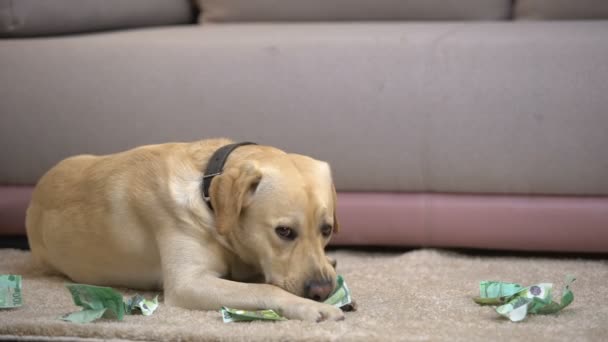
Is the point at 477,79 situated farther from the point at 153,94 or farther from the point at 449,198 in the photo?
the point at 153,94

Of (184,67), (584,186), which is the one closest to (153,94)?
(184,67)

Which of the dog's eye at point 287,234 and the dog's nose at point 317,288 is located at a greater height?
the dog's eye at point 287,234

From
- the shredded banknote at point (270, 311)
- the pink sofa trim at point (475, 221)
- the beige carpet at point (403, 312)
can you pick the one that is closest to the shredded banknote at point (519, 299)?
the beige carpet at point (403, 312)

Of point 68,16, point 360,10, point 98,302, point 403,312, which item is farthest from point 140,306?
point 360,10

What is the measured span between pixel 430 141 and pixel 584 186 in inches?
19.2

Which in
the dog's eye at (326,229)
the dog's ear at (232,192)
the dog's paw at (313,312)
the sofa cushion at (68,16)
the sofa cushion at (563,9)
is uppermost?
the sofa cushion at (563,9)

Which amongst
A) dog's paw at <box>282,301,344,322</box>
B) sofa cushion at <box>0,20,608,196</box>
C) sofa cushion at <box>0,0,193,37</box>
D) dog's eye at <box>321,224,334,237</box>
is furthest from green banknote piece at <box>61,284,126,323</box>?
sofa cushion at <box>0,0,193,37</box>

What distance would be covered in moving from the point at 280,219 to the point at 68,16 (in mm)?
1530

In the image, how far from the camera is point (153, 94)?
10.5 ft

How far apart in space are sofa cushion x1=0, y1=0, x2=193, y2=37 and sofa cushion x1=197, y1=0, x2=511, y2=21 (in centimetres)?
37

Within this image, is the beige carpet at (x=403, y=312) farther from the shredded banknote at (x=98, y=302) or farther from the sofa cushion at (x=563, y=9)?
the sofa cushion at (x=563, y=9)

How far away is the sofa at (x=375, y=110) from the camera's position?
295 cm

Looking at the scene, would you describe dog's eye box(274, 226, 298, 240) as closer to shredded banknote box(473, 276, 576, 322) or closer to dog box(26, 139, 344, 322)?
dog box(26, 139, 344, 322)

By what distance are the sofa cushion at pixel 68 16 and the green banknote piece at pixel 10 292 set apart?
1237 mm
